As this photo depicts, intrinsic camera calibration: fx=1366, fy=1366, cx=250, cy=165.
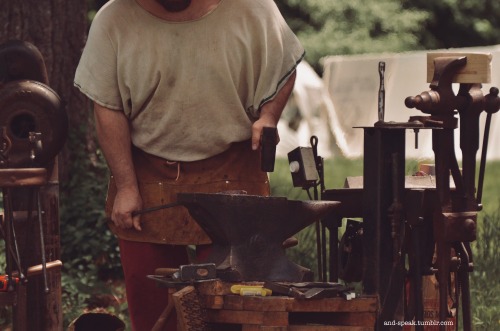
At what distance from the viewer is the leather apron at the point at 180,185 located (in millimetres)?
5445

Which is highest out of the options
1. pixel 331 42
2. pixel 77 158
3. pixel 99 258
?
pixel 331 42

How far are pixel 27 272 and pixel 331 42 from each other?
16.4m

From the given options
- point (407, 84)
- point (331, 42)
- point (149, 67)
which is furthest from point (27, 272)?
point (331, 42)

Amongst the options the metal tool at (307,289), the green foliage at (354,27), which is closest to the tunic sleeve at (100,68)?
the metal tool at (307,289)

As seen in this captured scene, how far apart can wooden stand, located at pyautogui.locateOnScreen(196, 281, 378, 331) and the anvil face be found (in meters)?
0.22

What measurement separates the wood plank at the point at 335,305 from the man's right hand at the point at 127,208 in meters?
1.01

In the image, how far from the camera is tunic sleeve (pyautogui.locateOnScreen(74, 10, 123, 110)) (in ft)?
17.6

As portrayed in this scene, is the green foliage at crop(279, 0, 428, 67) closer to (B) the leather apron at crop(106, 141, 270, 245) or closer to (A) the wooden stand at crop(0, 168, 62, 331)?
(A) the wooden stand at crop(0, 168, 62, 331)

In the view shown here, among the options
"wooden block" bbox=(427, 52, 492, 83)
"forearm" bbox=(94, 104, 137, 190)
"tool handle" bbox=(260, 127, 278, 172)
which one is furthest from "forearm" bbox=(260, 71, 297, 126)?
"wooden block" bbox=(427, 52, 492, 83)

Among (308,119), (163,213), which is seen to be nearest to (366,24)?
(308,119)

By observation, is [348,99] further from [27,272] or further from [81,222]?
[27,272]

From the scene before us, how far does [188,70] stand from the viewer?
5316 millimetres

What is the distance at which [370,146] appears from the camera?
5238 mm

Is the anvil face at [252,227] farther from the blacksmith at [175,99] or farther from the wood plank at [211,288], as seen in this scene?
the blacksmith at [175,99]
